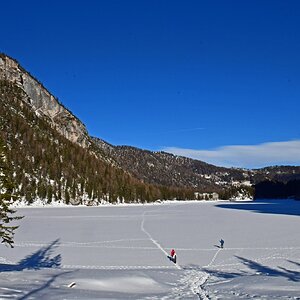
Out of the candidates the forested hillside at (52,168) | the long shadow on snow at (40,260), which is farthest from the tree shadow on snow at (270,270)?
the forested hillside at (52,168)

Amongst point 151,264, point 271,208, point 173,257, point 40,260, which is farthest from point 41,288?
point 271,208

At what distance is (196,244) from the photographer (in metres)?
29.0

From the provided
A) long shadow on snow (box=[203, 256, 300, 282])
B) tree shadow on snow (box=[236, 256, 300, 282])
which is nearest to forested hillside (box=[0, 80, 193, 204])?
tree shadow on snow (box=[236, 256, 300, 282])

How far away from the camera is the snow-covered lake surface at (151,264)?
1246cm

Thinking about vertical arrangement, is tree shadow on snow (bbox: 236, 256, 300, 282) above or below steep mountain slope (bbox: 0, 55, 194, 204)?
below

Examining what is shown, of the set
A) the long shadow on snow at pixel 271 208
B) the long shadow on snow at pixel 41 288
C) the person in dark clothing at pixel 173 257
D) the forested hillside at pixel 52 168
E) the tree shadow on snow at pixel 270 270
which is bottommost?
the tree shadow on snow at pixel 270 270

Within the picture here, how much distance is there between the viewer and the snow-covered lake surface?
40.9 feet

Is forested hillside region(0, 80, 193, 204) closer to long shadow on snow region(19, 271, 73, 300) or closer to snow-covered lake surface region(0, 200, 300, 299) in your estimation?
snow-covered lake surface region(0, 200, 300, 299)

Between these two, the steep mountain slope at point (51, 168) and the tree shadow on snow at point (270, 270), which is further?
the steep mountain slope at point (51, 168)

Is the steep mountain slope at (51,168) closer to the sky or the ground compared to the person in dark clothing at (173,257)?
closer to the sky

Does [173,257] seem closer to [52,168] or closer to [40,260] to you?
[40,260]

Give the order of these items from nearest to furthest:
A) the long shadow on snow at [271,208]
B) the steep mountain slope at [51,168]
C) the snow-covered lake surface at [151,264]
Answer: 1. the snow-covered lake surface at [151,264]
2. the long shadow on snow at [271,208]
3. the steep mountain slope at [51,168]

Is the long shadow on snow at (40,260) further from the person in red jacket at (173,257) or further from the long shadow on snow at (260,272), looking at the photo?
the long shadow on snow at (260,272)

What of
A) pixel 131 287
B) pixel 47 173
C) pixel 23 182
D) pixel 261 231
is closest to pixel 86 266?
pixel 131 287
